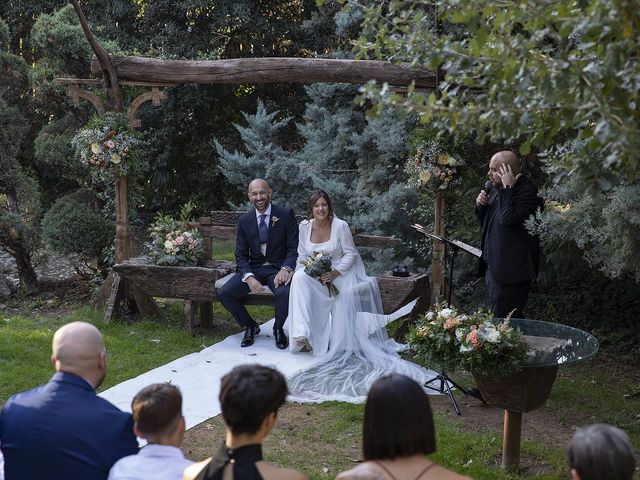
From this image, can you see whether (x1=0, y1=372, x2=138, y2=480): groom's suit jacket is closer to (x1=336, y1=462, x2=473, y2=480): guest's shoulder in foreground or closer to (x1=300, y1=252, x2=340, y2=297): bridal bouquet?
(x1=336, y1=462, x2=473, y2=480): guest's shoulder in foreground

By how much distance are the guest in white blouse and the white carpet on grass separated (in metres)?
2.96

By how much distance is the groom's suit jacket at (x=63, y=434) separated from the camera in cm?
314

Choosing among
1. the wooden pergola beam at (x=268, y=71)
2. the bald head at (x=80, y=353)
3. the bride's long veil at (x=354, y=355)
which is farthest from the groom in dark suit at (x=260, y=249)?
the bald head at (x=80, y=353)

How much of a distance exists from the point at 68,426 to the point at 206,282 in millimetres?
5155

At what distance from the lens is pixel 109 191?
33.1 feet

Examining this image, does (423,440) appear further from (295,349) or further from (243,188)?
(243,188)

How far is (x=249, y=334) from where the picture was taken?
8.10 m

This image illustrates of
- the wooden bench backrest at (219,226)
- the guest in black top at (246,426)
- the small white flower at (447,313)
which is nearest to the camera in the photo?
the guest in black top at (246,426)

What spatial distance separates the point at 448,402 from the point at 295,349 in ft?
5.68

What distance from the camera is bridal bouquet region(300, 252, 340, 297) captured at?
307 inches

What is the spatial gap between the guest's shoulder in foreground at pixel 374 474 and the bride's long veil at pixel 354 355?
3.83 m

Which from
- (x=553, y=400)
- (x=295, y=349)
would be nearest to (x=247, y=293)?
(x=295, y=349)

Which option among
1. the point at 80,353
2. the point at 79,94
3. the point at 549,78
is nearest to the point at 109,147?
the point at 79,94

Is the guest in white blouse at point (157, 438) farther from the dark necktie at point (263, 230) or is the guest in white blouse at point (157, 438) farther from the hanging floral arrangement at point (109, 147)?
the hanging floral arrangement at point (109, 147)
